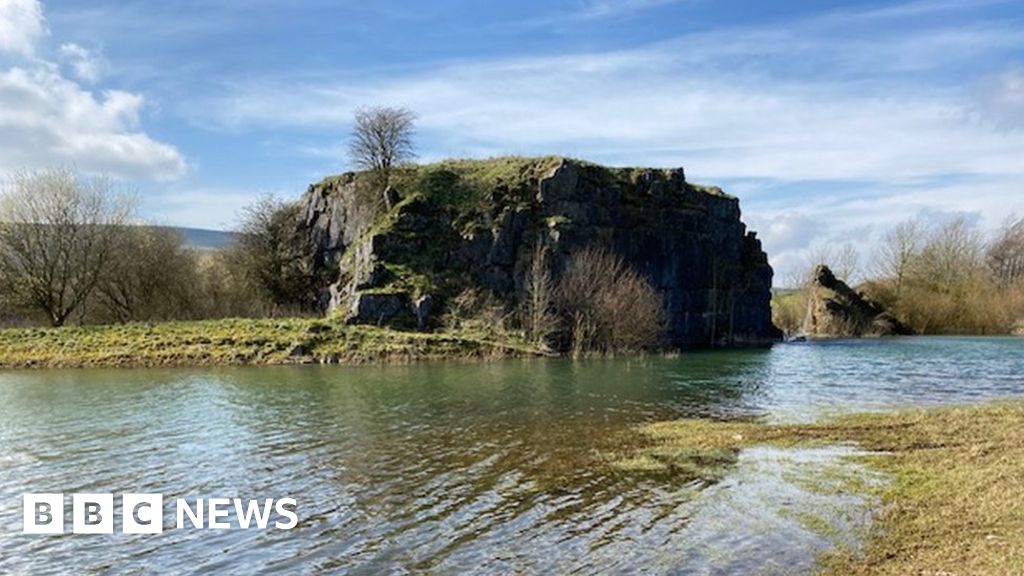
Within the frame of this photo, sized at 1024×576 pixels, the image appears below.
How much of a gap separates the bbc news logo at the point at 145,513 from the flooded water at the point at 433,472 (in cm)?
35

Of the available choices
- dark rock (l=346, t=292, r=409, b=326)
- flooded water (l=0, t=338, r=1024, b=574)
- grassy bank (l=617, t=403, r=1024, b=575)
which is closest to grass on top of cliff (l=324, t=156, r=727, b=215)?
dark rock (l=346, t=292, r=409, b=326)

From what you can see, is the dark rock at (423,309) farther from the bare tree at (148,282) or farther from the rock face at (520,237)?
the bare tree at (148,282)

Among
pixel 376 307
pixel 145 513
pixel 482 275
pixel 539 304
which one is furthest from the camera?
pixel 482 275

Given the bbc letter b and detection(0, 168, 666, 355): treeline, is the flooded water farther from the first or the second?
detection(0, 168, 666, 355): treeline

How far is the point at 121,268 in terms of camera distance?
71.9 m

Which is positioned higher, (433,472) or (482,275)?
(482,275)

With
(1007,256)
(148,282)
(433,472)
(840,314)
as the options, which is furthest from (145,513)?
(1007,256)

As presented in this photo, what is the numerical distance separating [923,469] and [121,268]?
7197 centimetres

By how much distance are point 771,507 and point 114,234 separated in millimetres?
69430

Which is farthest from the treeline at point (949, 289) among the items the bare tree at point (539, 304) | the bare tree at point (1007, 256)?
the bare tree at point (539, 304)

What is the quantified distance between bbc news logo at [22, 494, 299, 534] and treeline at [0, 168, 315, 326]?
5917cm

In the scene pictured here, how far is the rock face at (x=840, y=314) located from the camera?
100812mm

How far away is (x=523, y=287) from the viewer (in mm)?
71312

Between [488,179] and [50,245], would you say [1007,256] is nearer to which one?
[488,179]
